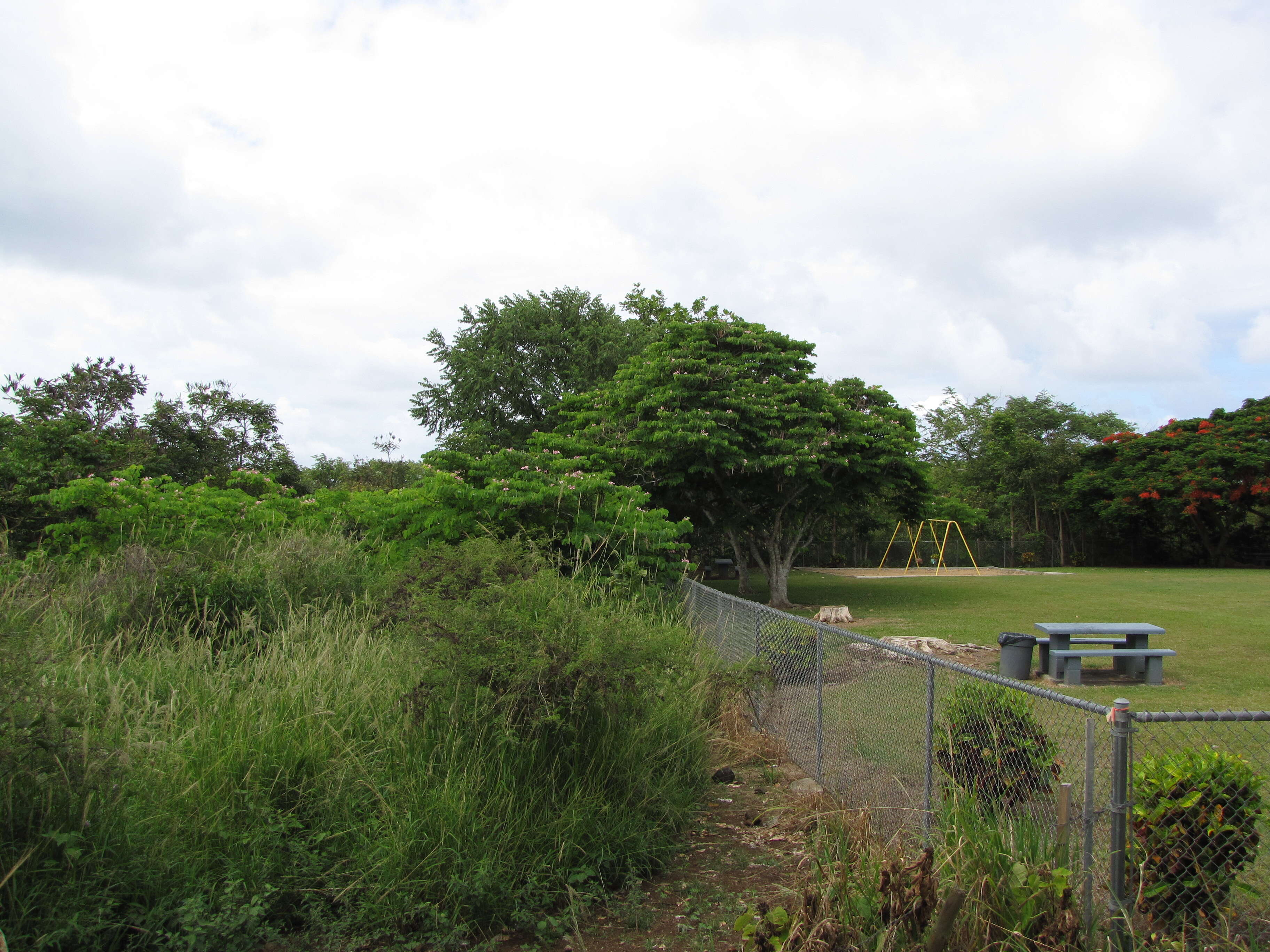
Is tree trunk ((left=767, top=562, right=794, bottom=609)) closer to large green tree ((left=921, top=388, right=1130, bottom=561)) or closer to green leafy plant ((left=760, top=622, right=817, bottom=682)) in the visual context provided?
green leafy plant ((left=760, top=622, right=817, bottom=682))

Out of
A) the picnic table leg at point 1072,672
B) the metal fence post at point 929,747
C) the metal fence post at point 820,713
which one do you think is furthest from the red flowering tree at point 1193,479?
the metal fence post at point 929,747

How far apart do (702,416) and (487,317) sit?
1865 cm

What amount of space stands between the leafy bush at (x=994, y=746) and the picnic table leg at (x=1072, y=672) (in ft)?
20.4

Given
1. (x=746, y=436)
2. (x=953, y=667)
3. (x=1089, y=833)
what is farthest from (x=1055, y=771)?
(x=746, y=436)

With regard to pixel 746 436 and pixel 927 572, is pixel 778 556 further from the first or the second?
pixel 927 572

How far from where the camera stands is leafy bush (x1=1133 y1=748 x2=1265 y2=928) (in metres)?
3.09

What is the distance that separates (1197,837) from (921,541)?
41.1 metres

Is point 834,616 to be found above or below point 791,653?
below

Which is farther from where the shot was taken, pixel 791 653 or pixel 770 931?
pixel 791 653

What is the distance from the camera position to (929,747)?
12.9 feet

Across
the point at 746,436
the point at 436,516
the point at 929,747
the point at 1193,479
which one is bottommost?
the point at 929,747

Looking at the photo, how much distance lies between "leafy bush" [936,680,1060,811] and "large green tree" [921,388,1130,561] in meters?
36.0

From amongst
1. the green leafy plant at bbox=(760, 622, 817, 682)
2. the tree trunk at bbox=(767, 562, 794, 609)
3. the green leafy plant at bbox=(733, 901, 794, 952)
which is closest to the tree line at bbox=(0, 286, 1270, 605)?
the tree trunk at bbox=(767, 562, 794, 609)

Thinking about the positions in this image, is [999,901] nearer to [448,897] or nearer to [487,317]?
[448,897]
